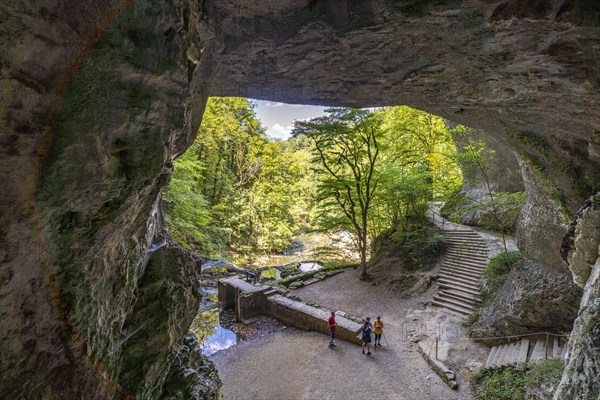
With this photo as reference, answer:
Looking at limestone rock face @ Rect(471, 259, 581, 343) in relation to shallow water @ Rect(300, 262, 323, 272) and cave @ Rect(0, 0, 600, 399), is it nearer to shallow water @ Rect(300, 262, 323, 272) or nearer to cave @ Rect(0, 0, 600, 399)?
cave @ Rect(0, 0, 600, 399)

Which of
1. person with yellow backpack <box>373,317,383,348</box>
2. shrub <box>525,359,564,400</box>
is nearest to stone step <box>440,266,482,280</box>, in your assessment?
person with yellow backpack <box>373,317,383,348</box>

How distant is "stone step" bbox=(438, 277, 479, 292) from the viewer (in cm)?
1166

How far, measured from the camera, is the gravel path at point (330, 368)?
293 inches

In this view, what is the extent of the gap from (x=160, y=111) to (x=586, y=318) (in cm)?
703

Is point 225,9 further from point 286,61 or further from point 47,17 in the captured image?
point 47,17

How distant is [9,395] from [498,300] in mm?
11914

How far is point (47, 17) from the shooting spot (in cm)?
255

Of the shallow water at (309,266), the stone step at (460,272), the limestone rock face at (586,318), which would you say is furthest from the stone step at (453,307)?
the shallow water at (309,266)

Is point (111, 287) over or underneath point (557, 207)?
underneath

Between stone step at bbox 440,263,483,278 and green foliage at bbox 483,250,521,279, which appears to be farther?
stone step at bbox 440,263,483,278

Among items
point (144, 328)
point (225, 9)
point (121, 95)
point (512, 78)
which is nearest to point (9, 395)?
point (144, 328)

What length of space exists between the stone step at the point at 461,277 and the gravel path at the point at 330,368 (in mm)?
2149

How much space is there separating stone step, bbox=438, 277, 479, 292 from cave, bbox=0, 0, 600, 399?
5.87m

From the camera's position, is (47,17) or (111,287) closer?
(47,17)
